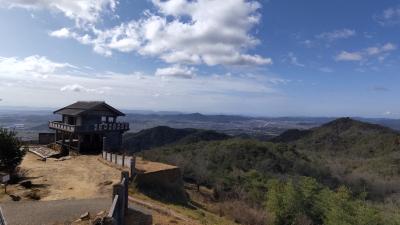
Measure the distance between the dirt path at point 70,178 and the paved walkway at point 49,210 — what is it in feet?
5.29

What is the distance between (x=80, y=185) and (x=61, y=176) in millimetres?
3047

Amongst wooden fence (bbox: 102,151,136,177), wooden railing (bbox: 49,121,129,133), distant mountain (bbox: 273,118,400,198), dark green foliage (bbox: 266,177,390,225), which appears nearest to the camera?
wooden fence (bbox: 102,151,136,177)

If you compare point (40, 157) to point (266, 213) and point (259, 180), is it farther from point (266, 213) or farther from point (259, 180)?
point (259, 180)

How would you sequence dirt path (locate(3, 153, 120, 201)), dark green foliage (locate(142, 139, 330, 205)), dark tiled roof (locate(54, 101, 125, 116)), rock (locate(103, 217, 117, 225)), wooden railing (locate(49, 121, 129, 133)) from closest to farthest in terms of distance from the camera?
rock (locate(103, 217, 117, 225)) < dirt path (locate(3, 153, 120, 201)) < wooden railing (locate(49, 121, 129, 133)) < dark tiled roof (locate(54, 101, 125, 116)) < dark green foliage (locate(142, 139, 330, 205))

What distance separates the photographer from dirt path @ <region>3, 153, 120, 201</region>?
19141mm

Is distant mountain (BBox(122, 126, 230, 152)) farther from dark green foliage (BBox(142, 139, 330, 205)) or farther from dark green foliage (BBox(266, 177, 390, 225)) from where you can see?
dark green foliage (BBox(266, 177, 390, 225))

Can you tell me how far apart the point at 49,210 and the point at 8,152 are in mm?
9951

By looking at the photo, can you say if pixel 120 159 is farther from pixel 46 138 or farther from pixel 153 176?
pixel 46 138

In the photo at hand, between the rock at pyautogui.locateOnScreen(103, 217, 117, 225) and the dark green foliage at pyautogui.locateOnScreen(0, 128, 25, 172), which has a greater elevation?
the dark green foliage at pyautogui.locateOnScreen(0, 128, 25, 172)

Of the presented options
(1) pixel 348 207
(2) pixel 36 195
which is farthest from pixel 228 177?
(2) pixel 36 195

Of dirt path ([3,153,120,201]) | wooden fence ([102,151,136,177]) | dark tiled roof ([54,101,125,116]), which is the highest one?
dark tiled roof ([54,101,125,116])

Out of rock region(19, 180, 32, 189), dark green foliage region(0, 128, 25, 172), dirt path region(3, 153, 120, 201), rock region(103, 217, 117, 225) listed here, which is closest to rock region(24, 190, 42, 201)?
dirt path region(3, 153, 120, 201)

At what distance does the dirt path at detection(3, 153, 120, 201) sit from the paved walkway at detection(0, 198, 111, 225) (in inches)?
63.4

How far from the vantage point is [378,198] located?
180 feet
